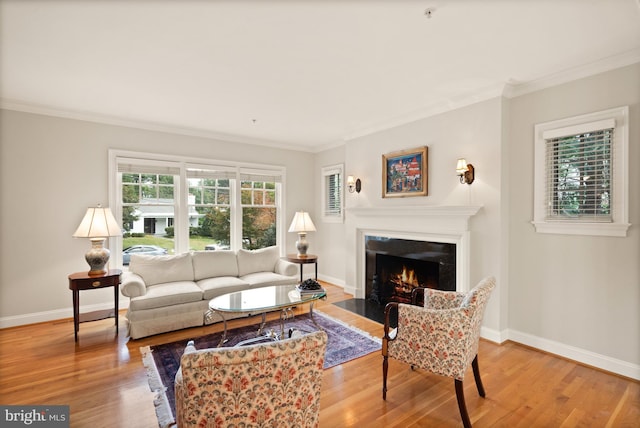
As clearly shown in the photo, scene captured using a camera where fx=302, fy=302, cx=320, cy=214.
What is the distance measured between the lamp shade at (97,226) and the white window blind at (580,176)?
4.97 metres

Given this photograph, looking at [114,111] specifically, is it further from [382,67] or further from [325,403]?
[325,403]

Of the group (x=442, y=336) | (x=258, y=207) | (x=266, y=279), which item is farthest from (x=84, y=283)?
(x=442, y=336)

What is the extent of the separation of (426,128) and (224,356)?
3.77 metres

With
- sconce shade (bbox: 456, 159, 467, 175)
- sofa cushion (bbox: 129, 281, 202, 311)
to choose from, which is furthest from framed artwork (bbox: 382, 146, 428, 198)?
sofa cushion (bbox: 129, 281, 202, 311)

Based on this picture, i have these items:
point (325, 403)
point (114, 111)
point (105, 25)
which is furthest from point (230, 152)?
→ point (325, 403)

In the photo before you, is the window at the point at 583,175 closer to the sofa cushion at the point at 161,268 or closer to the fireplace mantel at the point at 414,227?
the fireplace mantel at the point at 414,227

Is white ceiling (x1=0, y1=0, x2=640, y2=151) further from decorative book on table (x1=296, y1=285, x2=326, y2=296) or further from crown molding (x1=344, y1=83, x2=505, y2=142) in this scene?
decorative book on table (x1=296, y1=285, x2=326, y2=296)

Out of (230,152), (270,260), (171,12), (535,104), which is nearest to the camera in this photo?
(171,12)

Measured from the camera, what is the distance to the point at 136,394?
2.38 m

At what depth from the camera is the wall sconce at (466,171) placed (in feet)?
11.5

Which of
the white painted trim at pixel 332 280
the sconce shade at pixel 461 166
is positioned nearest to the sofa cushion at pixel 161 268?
the white painted trim at pixel 332 280

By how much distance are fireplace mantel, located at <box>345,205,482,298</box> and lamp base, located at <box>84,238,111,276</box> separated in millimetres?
3479

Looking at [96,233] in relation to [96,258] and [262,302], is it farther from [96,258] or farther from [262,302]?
[262,302]

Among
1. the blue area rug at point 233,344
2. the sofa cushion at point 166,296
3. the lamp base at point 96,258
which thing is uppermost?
the lamp base at point 96,258
